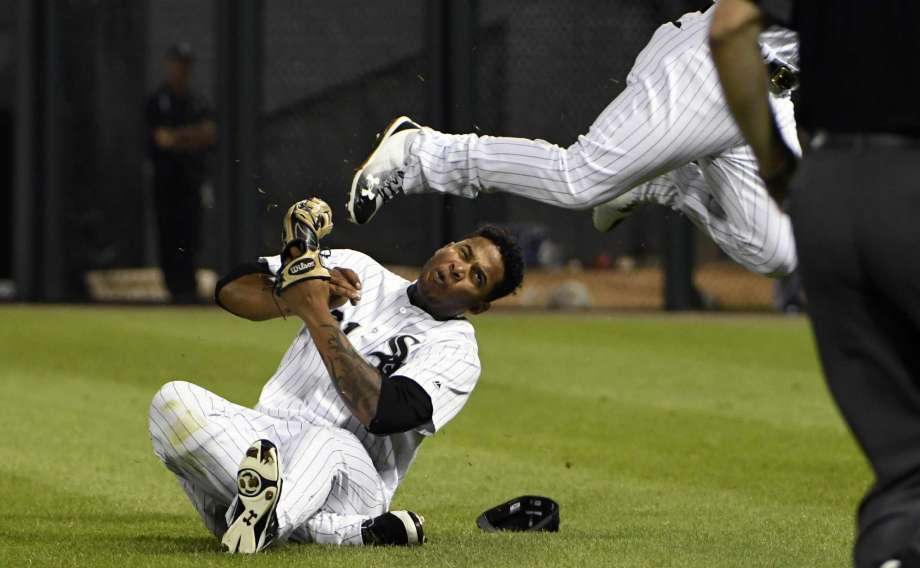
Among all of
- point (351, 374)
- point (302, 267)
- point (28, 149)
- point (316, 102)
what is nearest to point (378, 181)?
point (302, 267)

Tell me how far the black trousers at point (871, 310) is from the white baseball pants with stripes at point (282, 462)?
2238 mm

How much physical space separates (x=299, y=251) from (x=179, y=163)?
1155 centimetres

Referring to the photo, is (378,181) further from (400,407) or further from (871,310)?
(871,310)

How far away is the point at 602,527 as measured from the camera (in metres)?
6.03

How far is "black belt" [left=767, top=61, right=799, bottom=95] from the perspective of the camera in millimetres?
5562

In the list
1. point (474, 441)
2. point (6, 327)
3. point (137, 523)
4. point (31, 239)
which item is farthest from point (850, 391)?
point (31, 239)

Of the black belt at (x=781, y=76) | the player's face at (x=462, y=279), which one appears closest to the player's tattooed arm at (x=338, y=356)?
the player's face at (x=462, y=279)

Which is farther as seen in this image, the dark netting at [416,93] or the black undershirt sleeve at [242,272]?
the dark netting at [416,93]

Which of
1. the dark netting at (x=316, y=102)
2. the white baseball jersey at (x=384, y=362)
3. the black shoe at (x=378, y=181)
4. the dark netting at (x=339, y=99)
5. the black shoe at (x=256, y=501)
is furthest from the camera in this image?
the dark netting at (x=339, y=99)

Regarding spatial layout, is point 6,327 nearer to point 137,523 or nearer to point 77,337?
point 77,337

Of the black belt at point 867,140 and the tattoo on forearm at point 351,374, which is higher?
the black belt at point 867,140

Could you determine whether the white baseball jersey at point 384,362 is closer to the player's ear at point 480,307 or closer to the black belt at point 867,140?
the player's ear at point 480,307

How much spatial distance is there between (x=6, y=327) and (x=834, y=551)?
1015 cm

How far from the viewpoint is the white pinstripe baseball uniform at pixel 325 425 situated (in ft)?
17.0
